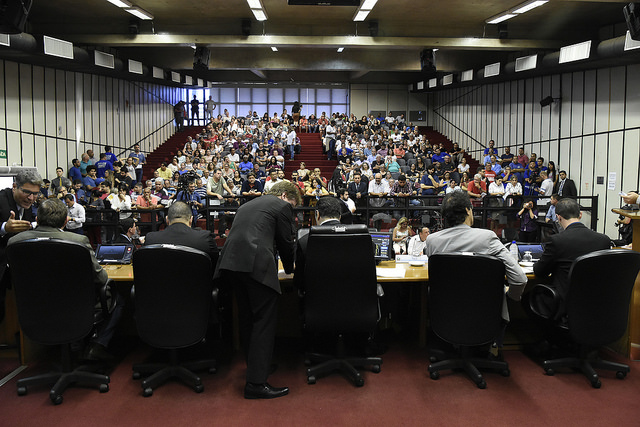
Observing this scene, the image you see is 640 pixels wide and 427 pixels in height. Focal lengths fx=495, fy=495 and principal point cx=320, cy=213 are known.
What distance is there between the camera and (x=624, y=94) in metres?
10.9

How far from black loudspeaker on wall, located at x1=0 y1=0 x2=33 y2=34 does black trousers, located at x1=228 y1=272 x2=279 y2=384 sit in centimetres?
466

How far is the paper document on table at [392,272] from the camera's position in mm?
3654

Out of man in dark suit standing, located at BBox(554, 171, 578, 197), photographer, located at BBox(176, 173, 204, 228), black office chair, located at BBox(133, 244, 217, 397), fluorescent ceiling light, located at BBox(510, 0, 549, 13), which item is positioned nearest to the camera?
black office chair, located at BBox(133, 244, 217, 397)

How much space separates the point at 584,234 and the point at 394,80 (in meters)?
20.4

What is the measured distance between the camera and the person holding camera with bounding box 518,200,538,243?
835 cm

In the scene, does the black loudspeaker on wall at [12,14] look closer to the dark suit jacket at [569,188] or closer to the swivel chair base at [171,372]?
the swivel chair base at [171,372]

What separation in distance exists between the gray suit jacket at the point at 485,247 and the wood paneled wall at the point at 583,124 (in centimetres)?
894

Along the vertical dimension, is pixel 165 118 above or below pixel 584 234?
above

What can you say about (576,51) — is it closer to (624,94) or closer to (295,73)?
(624,94)

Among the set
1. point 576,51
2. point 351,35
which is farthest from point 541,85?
point 351,35

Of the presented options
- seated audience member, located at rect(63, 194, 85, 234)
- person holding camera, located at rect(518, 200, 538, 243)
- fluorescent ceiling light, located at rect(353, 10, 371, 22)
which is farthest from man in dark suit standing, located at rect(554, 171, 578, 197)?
seated audience member, located at rect(63, 194, 85, 234)

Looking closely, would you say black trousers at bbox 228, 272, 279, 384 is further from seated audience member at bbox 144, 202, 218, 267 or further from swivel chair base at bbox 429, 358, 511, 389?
swivel chair base at bbox 429, 358, 511, 389

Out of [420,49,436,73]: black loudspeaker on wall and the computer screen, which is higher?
[420,49,436,73]: black loudspeaker on wall

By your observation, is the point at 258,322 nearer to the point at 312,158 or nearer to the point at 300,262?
the point at 300,262
